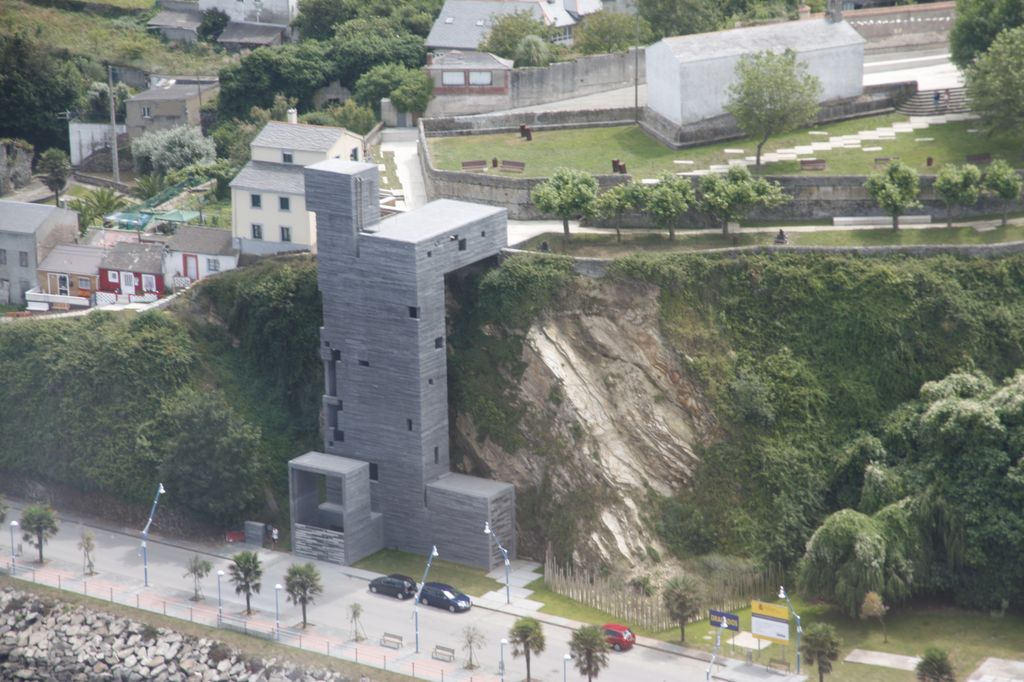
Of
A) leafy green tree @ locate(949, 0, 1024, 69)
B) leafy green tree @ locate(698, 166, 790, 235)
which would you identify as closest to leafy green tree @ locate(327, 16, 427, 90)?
leafy green tree @ locate(698, 166, 790, 235)

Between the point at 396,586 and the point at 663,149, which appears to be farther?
the point at 663,149

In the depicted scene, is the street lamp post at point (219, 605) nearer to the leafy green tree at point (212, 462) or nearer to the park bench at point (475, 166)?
the leafy green tree at point (212, 462)

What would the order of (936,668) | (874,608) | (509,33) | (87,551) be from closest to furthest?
(936,668) < (874,608) < (87,551) < (509,33)

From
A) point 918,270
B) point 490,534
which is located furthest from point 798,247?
point 490,534

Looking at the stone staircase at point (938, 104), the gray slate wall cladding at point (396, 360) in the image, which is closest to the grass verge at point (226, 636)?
the gray slate wall cladding at point (396, 360)

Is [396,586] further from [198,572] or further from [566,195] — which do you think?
[566,195]

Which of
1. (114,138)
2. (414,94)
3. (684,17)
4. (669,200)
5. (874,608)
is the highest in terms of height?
(684,17)

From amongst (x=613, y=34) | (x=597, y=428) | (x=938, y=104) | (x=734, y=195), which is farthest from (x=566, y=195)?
(x=613, y=34)

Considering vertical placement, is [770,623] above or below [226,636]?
above
